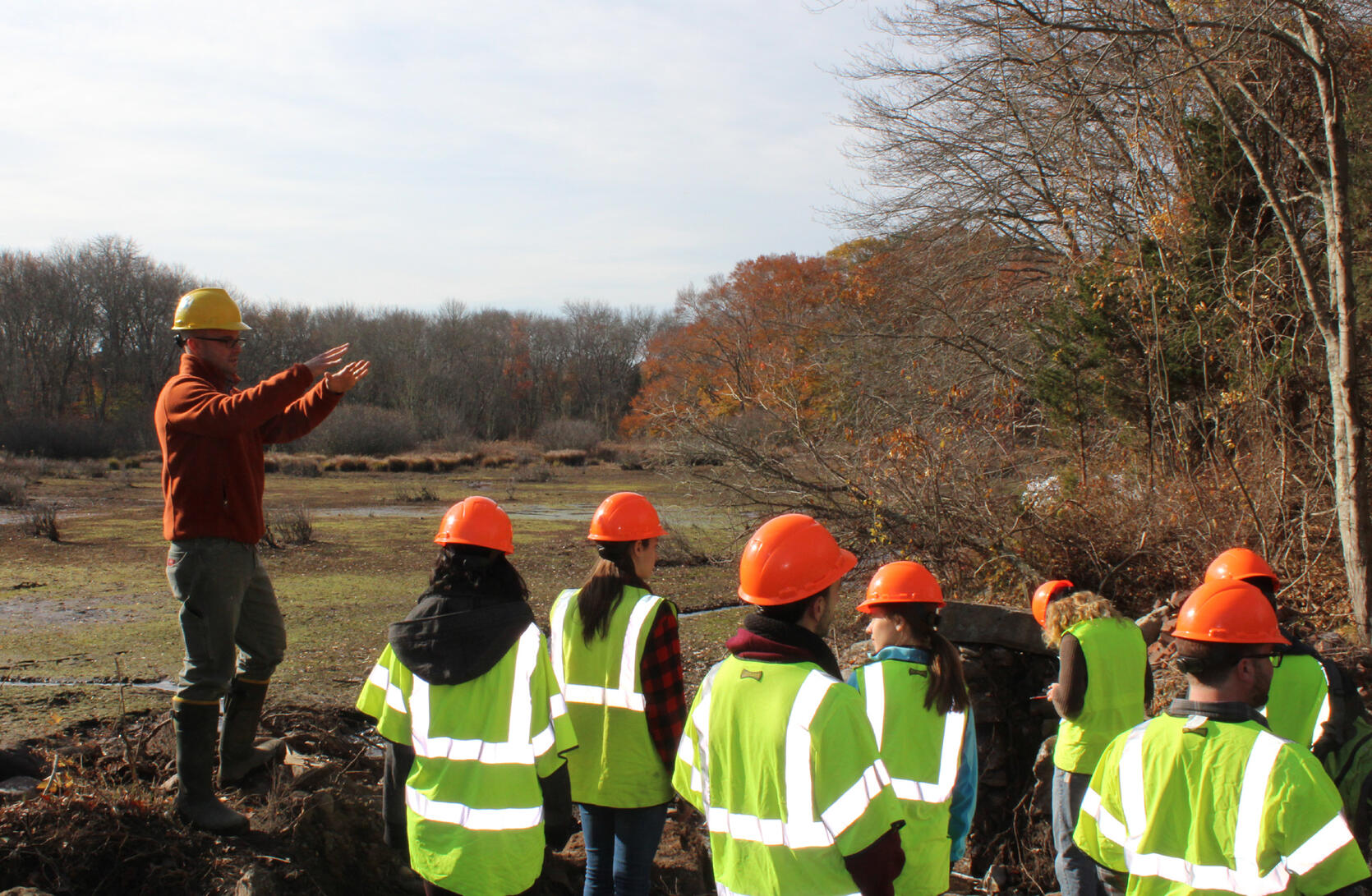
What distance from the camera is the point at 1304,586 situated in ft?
27.6

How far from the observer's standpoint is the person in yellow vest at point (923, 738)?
9.96 feet

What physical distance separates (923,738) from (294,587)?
993 cm

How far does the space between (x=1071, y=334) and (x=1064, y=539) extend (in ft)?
12.5

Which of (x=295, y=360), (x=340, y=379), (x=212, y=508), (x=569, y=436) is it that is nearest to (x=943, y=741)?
(x=340, y=379)

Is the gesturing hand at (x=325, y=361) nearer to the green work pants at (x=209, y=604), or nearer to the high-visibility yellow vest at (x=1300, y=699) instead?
the green work pants at (x=209, y=604)

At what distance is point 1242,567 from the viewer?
436cm

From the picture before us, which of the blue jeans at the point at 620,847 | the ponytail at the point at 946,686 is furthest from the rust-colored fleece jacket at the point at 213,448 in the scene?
the ponytail at the point at 946,686

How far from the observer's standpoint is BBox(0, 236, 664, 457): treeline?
4962 cm

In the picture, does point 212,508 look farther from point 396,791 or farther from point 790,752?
point 790,752

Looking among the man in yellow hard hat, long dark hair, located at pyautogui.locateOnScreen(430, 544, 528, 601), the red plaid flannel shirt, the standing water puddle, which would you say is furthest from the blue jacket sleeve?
the standing water puddle

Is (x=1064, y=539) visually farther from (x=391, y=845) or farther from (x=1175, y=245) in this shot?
(x=391, y=845)

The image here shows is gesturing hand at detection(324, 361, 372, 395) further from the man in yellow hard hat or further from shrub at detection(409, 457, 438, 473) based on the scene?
shrub at detection(409, 457, 438, 473)

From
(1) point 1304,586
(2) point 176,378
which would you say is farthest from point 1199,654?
(1) point 1304,586

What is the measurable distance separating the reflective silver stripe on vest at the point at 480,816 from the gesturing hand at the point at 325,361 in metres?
1.92
